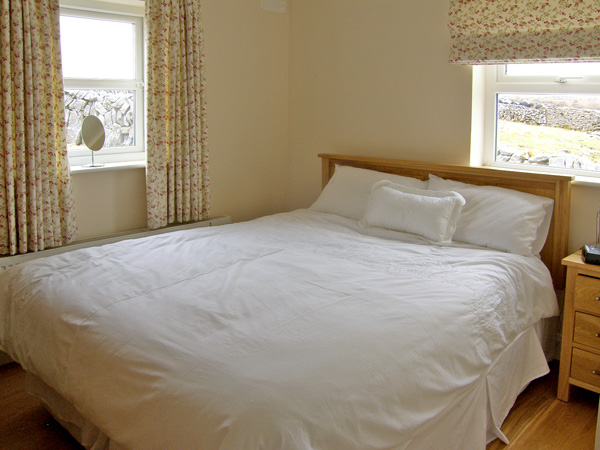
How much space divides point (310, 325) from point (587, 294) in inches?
55.1

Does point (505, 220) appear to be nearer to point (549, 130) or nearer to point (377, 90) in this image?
point (549, 130)

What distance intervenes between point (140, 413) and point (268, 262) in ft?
3.61

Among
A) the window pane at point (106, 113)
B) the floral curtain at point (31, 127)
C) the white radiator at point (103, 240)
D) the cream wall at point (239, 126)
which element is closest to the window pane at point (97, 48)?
the window pane at point (106, 113)

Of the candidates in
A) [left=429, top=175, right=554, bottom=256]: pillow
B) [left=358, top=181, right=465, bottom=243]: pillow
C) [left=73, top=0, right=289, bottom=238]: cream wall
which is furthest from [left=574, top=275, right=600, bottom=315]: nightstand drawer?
[left=73, top=0, right=289, bottom=238]: cream wall

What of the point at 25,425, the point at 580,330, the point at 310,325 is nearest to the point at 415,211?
the point at 580,330

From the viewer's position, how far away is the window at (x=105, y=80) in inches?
130

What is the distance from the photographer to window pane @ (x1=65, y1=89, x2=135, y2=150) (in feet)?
10.9

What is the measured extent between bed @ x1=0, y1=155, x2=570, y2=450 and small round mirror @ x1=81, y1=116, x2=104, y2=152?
0.73 metres

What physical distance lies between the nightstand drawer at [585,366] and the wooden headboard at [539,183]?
46cm

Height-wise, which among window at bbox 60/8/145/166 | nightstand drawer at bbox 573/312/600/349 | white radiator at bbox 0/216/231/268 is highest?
window at bbox 60/8/145/166

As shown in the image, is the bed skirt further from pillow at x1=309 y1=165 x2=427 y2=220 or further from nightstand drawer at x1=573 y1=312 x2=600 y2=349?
pillow at x1=309 y1=165 x2=427 y2=220

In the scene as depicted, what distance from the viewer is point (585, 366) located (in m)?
2.58

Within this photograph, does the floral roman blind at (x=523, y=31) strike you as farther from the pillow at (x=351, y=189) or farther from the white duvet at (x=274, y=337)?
the white duvet at (x=274, y=337)

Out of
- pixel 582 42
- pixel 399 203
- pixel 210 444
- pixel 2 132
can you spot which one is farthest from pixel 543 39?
pixel 2 132
